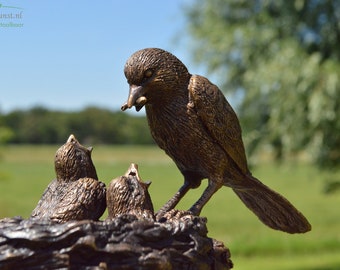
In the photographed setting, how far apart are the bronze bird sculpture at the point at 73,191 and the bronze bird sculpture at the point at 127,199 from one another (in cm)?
10

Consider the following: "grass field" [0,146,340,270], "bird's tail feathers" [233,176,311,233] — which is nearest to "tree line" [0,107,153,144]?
"grass field" [0,146,340,270]

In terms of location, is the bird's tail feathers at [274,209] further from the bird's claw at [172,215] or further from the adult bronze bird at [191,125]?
the bird's claw at [172,215]

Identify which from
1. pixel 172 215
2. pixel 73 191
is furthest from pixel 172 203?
pixel 73 191

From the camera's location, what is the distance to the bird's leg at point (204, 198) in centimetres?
262

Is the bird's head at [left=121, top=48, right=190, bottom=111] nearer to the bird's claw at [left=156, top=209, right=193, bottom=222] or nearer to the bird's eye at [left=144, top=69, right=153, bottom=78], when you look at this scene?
the bird's eye at [left=144, top=69, right=153, bottom=78]

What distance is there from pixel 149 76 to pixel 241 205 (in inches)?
A: 536

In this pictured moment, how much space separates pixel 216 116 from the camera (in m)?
2.69

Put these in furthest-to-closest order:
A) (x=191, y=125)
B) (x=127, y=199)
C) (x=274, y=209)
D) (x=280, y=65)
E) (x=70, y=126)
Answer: (x=70, y=126)
(x=280, y=65)
(x=274, y=209)
(x=191, y=125)
(x=127, y=199)

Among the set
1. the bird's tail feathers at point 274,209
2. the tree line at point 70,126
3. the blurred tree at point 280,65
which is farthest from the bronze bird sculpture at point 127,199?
the tree line at point 70,126

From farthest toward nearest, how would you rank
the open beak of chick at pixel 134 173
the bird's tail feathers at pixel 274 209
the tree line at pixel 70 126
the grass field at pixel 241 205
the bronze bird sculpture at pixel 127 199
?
the tree line at pixel 70 126 < the grass field at pixel 241 205 < the bird's tail feathers at pixel 274 209 < the open beak of chick at pixel 134 173 < the bronze bird sculpture at pixel 127 199

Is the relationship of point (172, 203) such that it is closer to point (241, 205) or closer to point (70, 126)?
point (70, 126)

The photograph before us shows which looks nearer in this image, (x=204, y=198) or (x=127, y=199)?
Answer: (x=127, y=199)

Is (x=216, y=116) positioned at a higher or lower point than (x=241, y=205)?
lower

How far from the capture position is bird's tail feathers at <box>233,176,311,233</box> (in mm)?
2807
